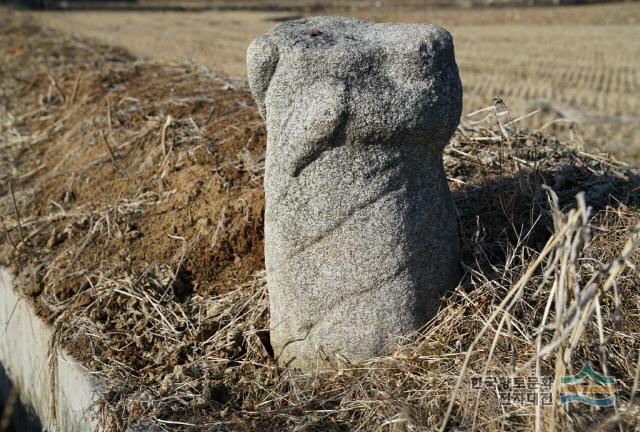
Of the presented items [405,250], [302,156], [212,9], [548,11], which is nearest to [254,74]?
[302,156]

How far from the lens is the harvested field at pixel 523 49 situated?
332 inches

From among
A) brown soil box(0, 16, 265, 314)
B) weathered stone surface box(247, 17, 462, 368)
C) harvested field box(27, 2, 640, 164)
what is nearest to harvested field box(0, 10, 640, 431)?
brown soil box(0, 16, 265, 314)

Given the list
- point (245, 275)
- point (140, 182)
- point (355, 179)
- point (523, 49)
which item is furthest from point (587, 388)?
point (523, 49)

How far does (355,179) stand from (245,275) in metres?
1.11

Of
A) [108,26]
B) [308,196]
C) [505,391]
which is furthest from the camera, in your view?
[108,26]

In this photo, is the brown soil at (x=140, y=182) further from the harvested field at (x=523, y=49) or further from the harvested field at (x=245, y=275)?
the harvested field at (x=523, y=49)

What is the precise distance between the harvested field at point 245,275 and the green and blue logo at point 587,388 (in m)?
0.04

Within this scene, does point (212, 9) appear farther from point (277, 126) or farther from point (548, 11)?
point (277, 126)

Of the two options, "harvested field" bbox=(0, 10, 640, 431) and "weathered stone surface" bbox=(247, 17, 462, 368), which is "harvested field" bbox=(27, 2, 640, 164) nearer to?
"harvested field" bbox=(0, 10, 640, 431)

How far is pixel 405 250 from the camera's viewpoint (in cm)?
244

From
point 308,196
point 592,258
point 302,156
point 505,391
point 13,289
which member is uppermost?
point 302,156

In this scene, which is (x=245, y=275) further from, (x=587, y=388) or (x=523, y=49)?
(x=523, y=49)

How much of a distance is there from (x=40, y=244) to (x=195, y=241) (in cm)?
107

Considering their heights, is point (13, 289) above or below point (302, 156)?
below
